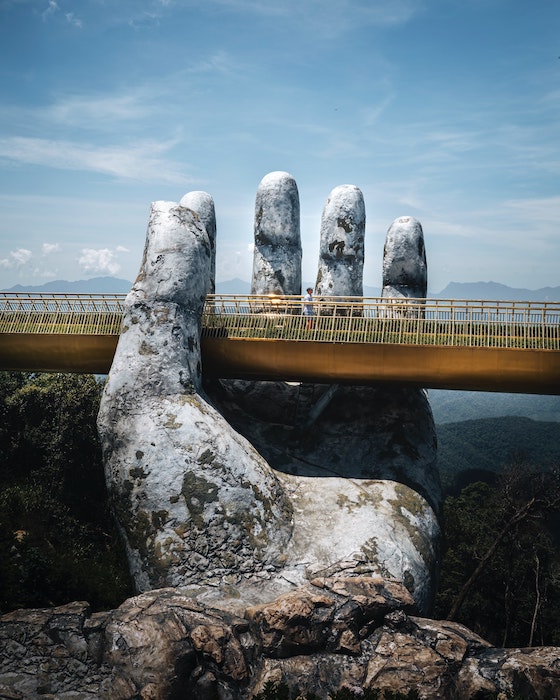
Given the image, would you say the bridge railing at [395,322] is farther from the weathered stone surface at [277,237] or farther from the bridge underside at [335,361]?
the weathered stone surface at [277,237]

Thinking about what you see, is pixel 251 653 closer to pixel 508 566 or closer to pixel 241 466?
pixel 241 466

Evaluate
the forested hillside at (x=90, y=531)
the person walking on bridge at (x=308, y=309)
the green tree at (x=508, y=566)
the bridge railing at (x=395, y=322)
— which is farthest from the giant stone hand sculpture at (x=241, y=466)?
the green tree at (x=508, y=566)

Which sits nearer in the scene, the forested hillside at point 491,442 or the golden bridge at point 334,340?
the golden bridge at point 334,340

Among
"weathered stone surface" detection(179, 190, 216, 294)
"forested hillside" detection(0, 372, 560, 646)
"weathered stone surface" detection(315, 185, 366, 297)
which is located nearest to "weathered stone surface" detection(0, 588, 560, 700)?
"forested hillside" detection(0, 372, 560, 646)

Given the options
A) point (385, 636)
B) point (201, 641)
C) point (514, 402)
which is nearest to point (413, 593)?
point (385, 636)

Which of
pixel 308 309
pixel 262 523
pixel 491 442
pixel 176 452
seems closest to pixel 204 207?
pixel 308 309

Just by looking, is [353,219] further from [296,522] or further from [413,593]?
[413,593]
